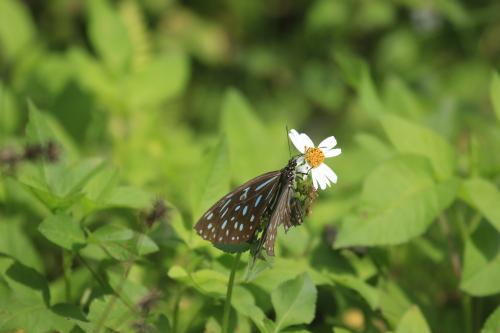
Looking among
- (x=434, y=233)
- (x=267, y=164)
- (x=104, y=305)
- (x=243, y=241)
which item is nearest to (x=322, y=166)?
(x=243, y=241)

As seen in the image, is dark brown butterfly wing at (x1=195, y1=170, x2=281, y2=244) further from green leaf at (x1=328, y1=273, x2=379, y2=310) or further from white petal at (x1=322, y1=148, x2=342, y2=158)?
green leaf at (x1=328, y1=273, x2=379, y2=310)

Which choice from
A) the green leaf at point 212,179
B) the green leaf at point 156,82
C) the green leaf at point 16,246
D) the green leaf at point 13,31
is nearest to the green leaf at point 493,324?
the green leaf at point 212,179

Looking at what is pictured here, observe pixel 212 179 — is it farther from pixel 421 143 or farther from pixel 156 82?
pixel 156 82

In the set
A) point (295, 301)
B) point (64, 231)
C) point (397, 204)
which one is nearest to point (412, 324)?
point (295, 301)

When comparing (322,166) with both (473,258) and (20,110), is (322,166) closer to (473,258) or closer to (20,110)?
(473,258)

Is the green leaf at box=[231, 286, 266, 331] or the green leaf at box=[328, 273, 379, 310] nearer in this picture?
the green leaf at box=[231, 286, 266, 331]

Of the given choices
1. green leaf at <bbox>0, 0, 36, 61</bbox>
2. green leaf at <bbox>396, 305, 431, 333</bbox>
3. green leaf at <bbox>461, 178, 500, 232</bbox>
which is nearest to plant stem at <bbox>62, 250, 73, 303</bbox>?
green leaf at <bbox>396, 305, 431, 333</bbox>
